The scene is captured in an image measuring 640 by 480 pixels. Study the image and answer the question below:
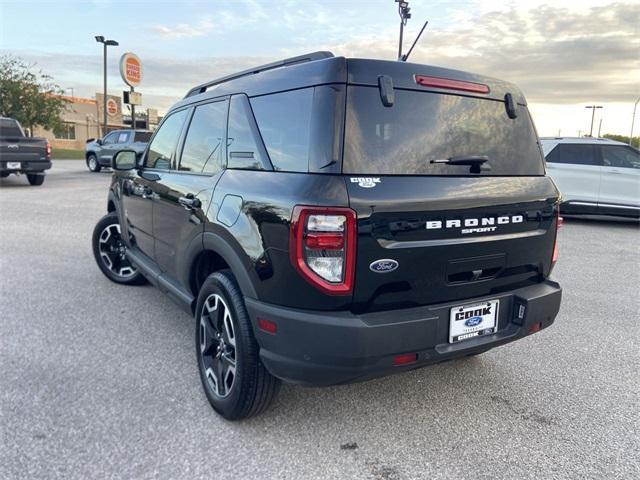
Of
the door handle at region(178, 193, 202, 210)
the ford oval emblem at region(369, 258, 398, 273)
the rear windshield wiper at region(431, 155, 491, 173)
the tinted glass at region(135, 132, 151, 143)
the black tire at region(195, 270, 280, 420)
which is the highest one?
the tinted glass at region(135, 132, 151, 143)

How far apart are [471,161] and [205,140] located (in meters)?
1.75

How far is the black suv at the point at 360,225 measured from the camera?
2.20 metres

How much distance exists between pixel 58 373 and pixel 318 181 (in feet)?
7.54

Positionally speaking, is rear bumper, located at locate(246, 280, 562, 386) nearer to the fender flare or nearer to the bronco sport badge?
the fender flare

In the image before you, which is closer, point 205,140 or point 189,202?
point 189,202

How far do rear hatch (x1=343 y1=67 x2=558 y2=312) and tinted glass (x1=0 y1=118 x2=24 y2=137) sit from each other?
14.1 metres

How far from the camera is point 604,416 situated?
287 centimetres

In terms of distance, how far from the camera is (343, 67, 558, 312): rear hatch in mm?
2246

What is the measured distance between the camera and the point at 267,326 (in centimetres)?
234

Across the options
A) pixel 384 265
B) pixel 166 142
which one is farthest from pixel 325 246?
pixel 166 142

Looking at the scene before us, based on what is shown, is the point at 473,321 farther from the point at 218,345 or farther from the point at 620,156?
the point at 620,156

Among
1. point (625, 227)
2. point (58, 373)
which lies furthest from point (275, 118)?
point (625, 227)

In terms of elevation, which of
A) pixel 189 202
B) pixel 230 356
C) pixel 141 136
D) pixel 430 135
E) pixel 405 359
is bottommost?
pixel 230 356

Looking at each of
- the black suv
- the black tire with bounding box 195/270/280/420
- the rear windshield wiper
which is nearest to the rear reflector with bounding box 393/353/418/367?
the black suv
